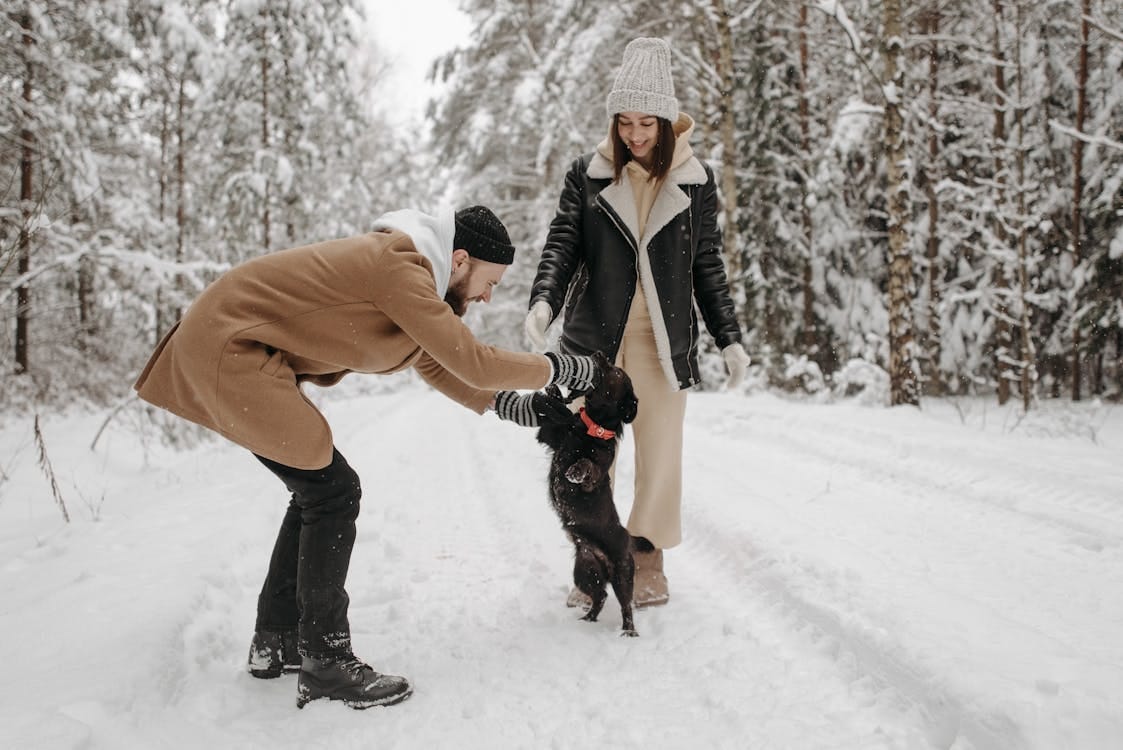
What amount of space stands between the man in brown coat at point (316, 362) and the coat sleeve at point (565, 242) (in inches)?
29.8

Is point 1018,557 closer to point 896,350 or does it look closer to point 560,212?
point 560,212

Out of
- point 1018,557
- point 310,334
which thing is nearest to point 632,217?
point 310,334

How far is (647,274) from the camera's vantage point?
3.40m

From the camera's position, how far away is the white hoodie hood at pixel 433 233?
2633mm

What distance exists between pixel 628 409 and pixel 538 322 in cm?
59

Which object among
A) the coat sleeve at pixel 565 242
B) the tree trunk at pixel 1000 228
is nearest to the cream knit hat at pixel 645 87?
the coat sleeve at pixel 565 242

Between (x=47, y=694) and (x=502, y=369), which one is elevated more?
(x=502, y=369)

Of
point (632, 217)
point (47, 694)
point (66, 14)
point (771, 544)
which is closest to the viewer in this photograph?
point (47, 694)

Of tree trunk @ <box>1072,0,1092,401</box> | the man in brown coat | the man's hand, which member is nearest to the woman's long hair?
the man in brown coat

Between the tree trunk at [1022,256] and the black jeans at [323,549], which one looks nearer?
the black jeans at [323,549]

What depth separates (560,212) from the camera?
3.60m

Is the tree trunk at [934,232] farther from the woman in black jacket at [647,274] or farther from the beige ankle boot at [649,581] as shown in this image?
the beige ankle boot at [649,581]

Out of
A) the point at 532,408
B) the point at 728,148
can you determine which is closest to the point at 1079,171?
the point at 728,148

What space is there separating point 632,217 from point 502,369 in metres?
1.21
